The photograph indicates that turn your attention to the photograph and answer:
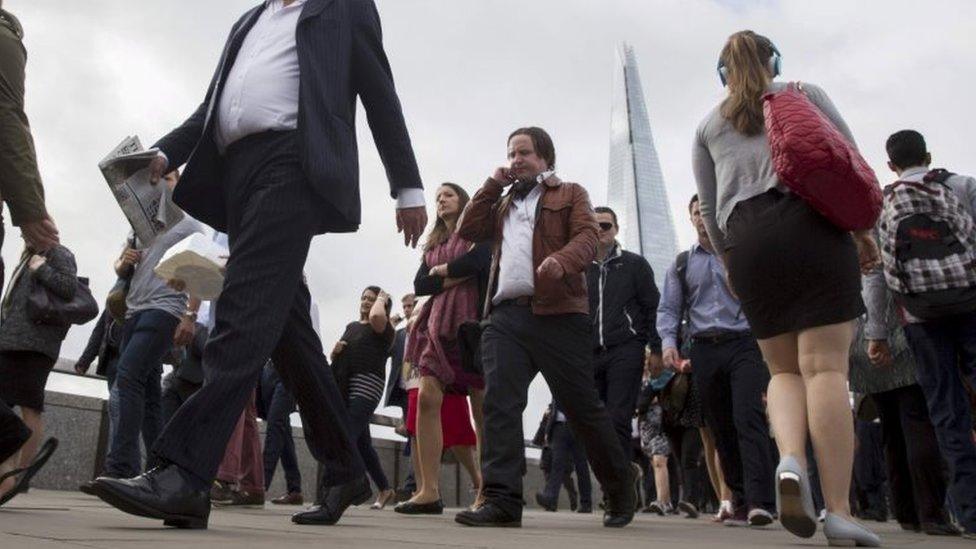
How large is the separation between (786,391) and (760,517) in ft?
7.46

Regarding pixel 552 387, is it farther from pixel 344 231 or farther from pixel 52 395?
pixel 52 395

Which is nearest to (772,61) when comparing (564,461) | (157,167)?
(157,167)

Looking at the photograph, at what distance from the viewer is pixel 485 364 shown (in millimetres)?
5113

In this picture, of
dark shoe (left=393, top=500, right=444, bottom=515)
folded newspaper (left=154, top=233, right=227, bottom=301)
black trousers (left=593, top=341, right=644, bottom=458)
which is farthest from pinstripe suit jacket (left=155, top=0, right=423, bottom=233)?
black trousers (left=593, top=341, right=644, bottom=458)

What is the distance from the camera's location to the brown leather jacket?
198 inches

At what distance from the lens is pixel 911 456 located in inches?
229

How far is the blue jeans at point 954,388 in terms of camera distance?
200 inches

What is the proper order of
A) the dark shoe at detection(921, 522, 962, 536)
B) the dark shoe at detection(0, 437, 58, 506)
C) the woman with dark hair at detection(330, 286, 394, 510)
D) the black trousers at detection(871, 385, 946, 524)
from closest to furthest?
the dark shoe at detection(0, 437, 58, 506)
the dark shoe at detection(921, 522, 962, 536)
the black trousers at detection(871, 385, 946, 524)
the woman with dark hair at detection(330, 286, 394, 510)

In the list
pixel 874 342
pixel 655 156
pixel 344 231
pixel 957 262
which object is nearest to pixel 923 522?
pixel 874 342

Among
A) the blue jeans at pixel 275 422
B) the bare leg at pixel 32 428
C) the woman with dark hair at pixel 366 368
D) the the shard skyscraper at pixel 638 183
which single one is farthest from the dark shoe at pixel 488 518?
the the shard skyscraper at pixel 638 183

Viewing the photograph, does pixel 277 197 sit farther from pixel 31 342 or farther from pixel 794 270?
pixel 31 342

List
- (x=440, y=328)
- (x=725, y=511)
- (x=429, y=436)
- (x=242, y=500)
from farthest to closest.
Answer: (x=242, y=500)
(x=725, y=511)
(x=440, y=328)
(x=429, y=436)

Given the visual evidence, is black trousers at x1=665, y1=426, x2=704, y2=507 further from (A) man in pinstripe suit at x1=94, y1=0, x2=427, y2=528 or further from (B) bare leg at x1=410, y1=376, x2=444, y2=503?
(A) man in pinstripe suit at x1=94, y1=0, x2=427, y2=528

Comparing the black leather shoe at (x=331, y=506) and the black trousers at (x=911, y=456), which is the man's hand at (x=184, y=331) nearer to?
the black leather shoe at (x=331, y=506)
